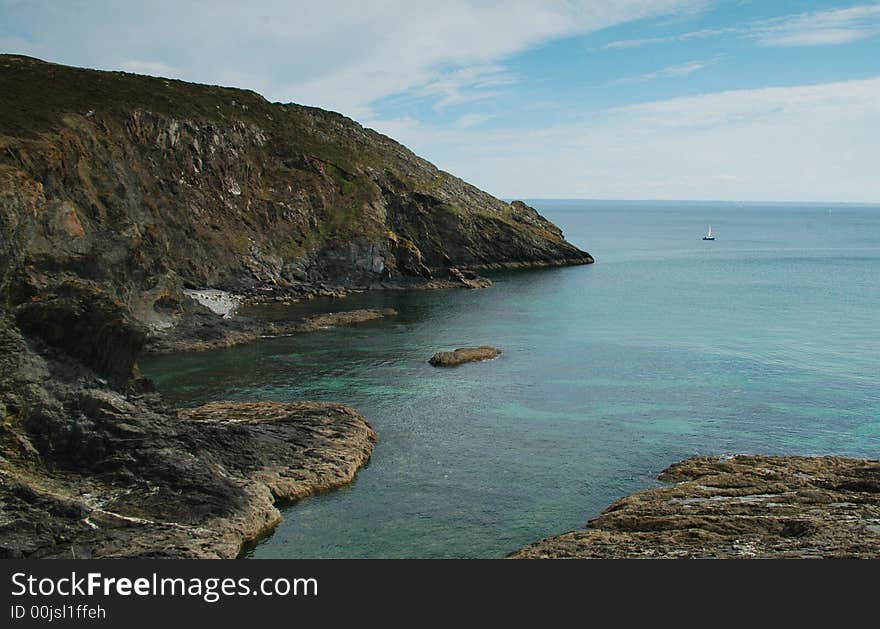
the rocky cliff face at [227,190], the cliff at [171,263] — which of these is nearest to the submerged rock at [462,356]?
the cliff at [171,263]

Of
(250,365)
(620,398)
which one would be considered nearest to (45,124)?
(250,365)

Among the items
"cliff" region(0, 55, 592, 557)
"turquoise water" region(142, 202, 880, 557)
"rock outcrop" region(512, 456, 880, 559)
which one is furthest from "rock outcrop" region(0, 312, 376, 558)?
"rock outcrop" region(512, 456, 880, 559)

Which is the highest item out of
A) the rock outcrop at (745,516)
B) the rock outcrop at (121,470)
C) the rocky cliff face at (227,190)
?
the rocky cliff face at (227,190)

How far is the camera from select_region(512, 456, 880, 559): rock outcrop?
29672 millimetres

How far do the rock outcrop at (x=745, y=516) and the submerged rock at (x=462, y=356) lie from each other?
1216 inches

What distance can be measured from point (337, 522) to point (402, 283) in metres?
87.6

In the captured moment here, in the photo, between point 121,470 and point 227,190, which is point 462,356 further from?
point 227,190

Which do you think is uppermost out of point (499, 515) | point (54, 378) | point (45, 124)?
point (45, 124)

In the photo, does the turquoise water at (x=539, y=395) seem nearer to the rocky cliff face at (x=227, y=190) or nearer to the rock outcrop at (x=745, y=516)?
the rock outcrop at (x=745, y=516)

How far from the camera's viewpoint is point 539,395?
198 feet

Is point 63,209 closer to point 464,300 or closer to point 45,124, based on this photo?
point 45,124

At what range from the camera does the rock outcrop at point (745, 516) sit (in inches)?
1168

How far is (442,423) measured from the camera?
53.2 meters

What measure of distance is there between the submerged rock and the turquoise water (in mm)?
1192
